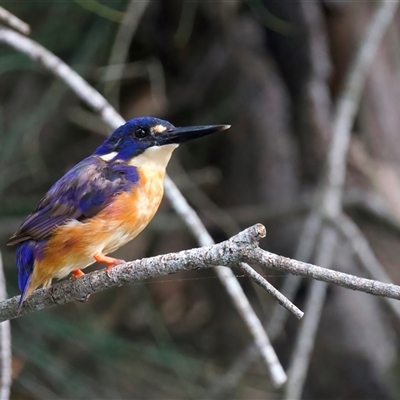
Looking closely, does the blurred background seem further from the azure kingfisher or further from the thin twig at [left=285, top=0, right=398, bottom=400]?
the azure kingfisher

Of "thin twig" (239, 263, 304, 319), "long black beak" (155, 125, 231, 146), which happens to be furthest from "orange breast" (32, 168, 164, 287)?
"thin twig" (239, 263, 304, 319)

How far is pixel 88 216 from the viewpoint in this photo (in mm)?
1934

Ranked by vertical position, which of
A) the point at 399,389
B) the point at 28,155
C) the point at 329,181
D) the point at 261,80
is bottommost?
the point at 399,389

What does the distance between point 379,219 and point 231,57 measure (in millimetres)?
1236

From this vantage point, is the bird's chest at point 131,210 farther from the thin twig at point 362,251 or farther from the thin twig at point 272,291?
the thin twig at point 362,251

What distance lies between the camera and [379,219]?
3221 mm

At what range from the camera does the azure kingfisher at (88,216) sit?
190cm

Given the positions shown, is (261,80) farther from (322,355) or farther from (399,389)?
(399,389)

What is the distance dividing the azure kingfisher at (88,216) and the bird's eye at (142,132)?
88 millimetres

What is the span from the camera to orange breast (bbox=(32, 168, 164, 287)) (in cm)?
189

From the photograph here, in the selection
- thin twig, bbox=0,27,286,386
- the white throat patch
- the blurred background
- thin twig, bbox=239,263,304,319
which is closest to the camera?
thin twig, bbox=239,263,304,319

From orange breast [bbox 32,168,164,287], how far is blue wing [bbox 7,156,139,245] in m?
0.03

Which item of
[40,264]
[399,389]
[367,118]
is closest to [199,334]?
[399,389]

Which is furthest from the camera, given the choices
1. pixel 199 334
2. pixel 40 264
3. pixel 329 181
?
pixel 199 334
